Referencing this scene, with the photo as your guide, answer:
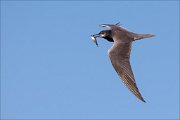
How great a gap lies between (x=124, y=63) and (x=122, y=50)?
144 centimetres

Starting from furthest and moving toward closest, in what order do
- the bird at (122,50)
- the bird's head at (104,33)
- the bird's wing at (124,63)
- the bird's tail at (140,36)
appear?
the bird's head at (104,33) → the bird's tail at (140,36) → the bird at (122,50) → the bird's wing at (124,63)

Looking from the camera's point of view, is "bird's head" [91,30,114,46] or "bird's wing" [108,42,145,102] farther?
"bird's head" [91,30,114,46]

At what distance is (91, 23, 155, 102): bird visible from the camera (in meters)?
19.1

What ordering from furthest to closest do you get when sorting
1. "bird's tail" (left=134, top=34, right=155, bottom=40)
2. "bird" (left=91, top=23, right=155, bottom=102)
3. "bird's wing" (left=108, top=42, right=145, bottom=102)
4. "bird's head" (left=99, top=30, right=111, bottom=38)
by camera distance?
"bird's head" (left=99, top=30, right=111, bottom=38) < "bird's tail" (left=134, top=34, right=155, bottom=40) < "bird" (left=91, top=23, right=155, bottom=102) < "bird's wing" (left=108, top=42, right=145, bottom=102)

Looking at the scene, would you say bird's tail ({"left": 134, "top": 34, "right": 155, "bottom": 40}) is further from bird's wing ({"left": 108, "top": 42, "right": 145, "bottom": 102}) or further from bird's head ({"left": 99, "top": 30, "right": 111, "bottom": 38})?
bird's head ({"left": 99, "top": 30, "right": 111, "bottom": 38})

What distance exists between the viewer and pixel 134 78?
63.2 ft

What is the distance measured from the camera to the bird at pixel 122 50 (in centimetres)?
1914

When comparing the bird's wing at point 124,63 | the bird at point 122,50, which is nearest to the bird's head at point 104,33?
the bird at point 122,50

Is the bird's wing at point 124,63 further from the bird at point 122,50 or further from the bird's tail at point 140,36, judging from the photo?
the bird's tail at point 140,36

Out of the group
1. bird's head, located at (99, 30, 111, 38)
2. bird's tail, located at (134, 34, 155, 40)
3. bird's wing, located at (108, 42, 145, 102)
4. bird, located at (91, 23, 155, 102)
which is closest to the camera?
bird's wing, located at (108, 42, 145, 102)

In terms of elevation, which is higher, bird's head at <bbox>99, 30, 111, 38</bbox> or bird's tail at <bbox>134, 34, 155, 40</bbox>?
bird's head at <bbox>99, 30, 111, 38</bbox>

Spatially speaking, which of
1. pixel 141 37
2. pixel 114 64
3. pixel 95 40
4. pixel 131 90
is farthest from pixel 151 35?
pixel 131 90

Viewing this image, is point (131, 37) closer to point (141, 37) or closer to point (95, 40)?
point (141, 37)

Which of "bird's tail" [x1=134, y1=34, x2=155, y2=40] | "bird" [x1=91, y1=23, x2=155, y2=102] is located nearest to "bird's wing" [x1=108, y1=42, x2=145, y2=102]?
"bird" [x1=91, y1=23, x2=155, y2=102]
